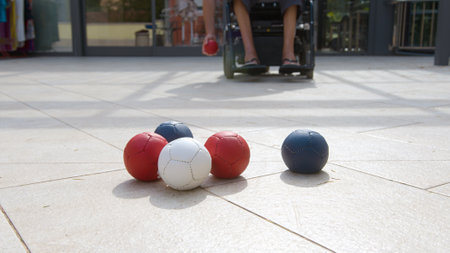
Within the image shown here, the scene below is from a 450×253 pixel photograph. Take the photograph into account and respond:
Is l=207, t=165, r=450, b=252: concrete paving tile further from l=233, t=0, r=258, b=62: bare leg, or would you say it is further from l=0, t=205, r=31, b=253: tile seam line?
l=233, t=0, r=258, b=62: bare leg

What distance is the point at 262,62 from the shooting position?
6191 mm

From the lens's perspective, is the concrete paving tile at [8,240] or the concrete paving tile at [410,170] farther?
the concrete paving tile at [410,170]

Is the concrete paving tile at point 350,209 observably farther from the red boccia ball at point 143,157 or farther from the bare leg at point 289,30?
the bare leg at point 289,30

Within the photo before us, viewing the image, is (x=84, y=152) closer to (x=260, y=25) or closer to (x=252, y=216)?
(x=252, y=216)

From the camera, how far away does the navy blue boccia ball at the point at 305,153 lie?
79.8 inches

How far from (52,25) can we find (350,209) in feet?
41.1

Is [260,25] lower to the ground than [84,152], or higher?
higher

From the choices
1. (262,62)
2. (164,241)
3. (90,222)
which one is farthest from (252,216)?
(262,62)

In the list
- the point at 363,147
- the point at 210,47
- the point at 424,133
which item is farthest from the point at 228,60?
the point at 363,147

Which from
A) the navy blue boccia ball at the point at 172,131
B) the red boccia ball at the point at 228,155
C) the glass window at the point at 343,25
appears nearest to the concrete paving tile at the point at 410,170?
the red boccia ball at the point at 228,155

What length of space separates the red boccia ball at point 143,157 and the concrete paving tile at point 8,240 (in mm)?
552

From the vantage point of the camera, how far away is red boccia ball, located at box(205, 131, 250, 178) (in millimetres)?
1968

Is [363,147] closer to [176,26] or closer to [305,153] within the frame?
[305,153]

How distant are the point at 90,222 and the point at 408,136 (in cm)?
204
